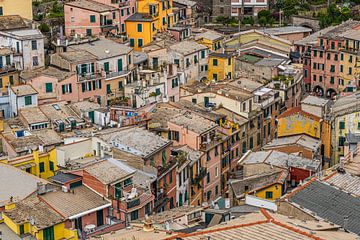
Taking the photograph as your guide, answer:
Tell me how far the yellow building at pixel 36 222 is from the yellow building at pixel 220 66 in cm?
3335

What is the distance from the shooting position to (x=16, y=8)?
6706cm

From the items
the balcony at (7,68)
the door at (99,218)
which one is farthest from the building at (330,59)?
the door at (99,218)

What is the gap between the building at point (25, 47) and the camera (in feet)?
194

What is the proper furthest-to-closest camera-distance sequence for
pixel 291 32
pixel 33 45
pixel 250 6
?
pixel 250 6
pixel 291 32
pixel 33 45

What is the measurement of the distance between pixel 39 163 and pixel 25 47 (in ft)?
55.1

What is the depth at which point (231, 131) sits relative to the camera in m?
53.8

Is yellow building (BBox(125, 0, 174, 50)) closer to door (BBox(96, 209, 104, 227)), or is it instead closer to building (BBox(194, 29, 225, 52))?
building (BBox(194, 29, 225, 52))

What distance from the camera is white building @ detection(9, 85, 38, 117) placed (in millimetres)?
52375

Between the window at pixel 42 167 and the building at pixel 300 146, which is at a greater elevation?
the window at pixel 42 167

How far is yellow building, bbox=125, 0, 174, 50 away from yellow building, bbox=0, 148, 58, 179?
2670 centimetres

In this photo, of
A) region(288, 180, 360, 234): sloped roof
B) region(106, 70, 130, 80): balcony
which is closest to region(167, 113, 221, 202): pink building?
region(106, 70, 130, 80): balcony

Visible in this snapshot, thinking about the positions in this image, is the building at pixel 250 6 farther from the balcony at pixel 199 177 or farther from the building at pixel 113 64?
the balcony at pixel 199 177

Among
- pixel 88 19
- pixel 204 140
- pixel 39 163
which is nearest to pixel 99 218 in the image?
pixel 39 163

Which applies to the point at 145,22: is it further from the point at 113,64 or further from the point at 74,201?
the point at 74,201
